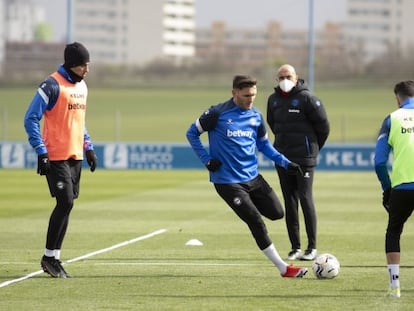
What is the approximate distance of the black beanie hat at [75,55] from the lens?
11.6m

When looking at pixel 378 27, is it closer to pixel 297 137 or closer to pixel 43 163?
pixel 297 137

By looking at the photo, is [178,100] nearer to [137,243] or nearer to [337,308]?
[137,243]

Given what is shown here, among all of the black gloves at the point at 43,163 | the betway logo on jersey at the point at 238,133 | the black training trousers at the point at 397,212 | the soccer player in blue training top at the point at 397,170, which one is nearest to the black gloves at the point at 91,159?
the black gloves at the point at 43,163

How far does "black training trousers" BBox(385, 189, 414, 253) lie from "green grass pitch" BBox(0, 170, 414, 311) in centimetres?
50

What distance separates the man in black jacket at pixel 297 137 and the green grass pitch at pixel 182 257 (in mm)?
563

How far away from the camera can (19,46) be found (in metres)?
87.7

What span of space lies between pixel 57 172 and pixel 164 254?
8.80 feet

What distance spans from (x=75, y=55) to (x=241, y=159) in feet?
6.55

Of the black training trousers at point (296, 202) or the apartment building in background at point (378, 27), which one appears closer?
the black training trousers at point (296, 202)

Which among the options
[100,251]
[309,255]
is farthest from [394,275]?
[100,251]

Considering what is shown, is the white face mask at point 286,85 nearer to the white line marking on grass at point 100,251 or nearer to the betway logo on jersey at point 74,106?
the betway logo on jersey at point 74,106

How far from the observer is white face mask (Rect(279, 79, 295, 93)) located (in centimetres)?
1333

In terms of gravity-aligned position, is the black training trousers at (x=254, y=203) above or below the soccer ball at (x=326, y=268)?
above

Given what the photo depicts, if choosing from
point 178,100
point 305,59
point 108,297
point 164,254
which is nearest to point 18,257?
point 164,254
